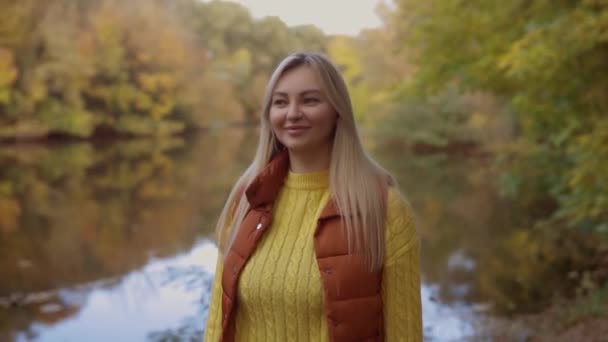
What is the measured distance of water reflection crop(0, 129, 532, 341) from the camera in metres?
6.22

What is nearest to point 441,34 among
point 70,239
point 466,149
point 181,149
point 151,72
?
point 70,239

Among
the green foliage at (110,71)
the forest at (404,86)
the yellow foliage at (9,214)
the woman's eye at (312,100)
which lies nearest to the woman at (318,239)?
the woman's eye at (312,100)

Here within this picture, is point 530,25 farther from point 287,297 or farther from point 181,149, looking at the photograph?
point 181,149

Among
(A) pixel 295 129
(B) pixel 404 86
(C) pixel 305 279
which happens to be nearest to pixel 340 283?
(C) pixel 305 279

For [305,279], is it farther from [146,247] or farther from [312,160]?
[146,247]

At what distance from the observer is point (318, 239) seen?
1551 mm

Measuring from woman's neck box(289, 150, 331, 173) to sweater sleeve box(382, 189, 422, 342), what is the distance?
0.20 meters

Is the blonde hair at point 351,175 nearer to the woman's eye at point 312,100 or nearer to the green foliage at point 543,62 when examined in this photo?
the woman's eye at point 312,100

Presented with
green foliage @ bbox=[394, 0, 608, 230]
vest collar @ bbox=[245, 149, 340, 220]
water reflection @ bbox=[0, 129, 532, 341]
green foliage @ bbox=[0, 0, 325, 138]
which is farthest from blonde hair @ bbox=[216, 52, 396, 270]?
green foliage @ bbox=[0, 0, 325, 138]

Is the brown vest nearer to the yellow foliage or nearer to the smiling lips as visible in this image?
the smiling lips

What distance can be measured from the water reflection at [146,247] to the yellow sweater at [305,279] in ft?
7.71

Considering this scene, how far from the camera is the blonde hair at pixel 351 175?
4.97ft

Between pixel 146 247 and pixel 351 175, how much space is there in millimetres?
8349

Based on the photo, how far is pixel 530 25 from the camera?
5617mm
